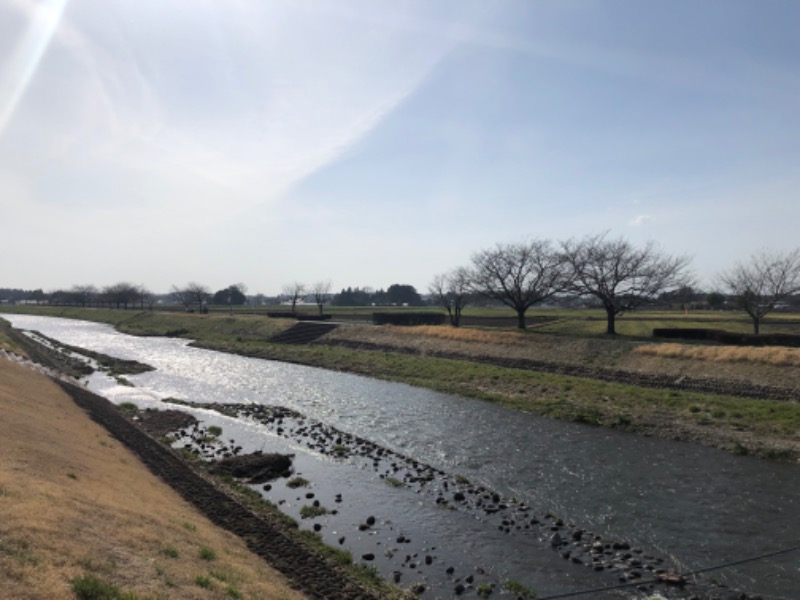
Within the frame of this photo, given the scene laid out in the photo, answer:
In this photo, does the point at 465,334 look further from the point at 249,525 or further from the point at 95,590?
the point at 95,590

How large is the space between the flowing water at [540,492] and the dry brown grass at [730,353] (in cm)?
1127

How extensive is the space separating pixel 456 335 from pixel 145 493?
36492 mm

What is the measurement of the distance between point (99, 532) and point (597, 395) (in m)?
25.1

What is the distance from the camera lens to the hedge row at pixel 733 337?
31312 mm

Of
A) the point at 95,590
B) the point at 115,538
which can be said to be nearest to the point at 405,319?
the point at 115,538

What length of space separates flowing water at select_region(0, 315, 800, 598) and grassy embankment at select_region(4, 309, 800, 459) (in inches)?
57.6

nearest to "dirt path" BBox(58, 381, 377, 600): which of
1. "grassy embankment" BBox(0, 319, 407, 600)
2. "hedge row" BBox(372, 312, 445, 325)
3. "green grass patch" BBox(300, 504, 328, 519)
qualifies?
"grassy embankment" BBox(0, 319, 407, 600)

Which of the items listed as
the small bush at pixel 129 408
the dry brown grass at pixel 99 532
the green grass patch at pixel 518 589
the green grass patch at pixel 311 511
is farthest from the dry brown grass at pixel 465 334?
the green grass patch at pixel 518 589

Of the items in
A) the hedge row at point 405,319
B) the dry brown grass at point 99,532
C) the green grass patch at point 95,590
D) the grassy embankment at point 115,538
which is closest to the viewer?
the green grass patch at point 95,590

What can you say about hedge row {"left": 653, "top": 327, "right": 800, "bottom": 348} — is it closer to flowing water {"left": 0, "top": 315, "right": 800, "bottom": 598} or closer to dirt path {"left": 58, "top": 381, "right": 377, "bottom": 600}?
flowing water {"left": 0, "top": 315, "right": 800, "bottom": 598}

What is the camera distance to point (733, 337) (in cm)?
3331

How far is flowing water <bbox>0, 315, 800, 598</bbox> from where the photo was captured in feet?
38.1

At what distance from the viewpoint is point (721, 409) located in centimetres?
2391

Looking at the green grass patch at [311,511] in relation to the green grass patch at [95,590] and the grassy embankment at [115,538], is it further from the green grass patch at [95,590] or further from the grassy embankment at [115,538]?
the green grass patch at [95,590]
